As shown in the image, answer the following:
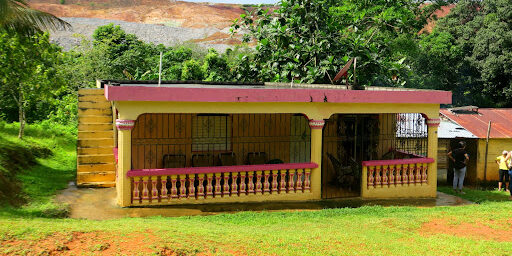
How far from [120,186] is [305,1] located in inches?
475

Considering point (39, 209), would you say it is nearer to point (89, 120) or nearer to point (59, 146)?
point (89, 120)

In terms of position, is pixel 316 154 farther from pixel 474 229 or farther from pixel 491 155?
pixel 491 155

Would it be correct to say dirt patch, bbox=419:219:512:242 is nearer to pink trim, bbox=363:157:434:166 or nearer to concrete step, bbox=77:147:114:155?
pink trim, bbox=363:157:434:166

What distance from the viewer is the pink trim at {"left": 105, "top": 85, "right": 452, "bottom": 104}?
855 centimetres

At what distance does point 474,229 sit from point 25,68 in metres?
13.5

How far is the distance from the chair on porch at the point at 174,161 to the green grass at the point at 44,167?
2.46 meters

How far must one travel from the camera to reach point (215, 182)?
10.3 m

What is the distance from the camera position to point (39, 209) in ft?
28.2

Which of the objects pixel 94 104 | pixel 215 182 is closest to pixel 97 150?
pixel 94 104

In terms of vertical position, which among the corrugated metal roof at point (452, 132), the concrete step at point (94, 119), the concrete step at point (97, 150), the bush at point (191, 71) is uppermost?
the bush at point (191, 71)

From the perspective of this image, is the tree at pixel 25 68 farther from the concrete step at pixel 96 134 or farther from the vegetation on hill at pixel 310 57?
the concrete step at pixel 96 134

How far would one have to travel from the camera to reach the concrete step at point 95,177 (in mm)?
11148

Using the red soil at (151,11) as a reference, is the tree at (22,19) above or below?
below

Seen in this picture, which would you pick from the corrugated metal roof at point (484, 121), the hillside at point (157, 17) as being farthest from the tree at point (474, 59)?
the hillside at point (157, 17)
